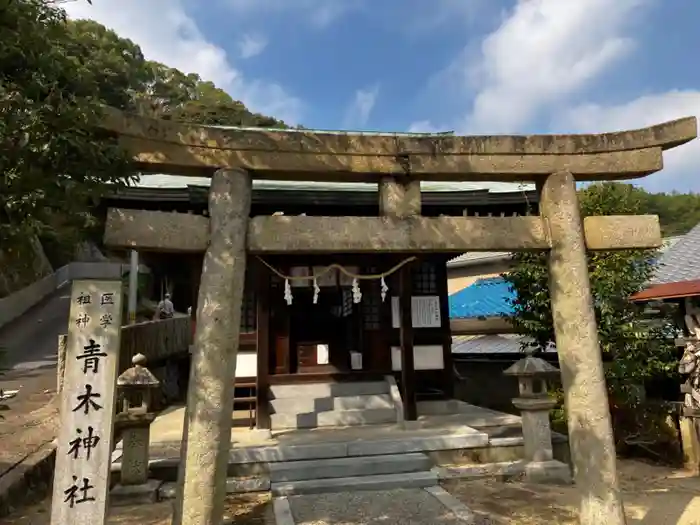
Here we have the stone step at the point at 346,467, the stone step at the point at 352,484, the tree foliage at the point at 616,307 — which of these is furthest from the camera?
the tree foliage at the point at 616,307

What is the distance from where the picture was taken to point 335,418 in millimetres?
10797

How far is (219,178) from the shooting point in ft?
17.3

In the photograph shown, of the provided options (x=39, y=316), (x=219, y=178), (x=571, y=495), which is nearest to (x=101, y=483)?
(x=219, y=178)

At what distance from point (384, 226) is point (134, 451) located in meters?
5.01

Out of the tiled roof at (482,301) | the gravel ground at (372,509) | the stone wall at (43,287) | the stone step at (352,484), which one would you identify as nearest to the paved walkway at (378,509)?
the gravel ground at (372,509)

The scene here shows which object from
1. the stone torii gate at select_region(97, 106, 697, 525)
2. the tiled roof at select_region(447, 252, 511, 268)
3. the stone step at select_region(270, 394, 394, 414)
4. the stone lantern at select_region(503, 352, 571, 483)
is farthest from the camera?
the tiled roof at select_region(447, 252, 511, 268)

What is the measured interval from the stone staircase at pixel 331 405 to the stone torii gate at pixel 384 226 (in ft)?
19.2

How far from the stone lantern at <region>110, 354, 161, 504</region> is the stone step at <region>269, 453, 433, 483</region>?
5.98 feet

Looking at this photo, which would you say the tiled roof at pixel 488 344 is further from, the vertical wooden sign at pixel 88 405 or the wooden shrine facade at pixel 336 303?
the vertical wooden sign at pixel 88 405

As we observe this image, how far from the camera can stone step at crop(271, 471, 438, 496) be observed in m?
7.52

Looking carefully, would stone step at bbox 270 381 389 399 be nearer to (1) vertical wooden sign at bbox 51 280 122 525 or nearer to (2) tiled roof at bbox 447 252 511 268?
(1) vertical wooden sign at bbox 51 280 122 525

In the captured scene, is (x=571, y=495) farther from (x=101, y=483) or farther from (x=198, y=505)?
(x=101, y=483)

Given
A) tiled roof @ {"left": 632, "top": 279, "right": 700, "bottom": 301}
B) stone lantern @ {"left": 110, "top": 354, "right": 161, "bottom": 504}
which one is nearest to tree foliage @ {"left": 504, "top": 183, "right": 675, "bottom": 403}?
tiled roof @ {"left": 632, "top": 279, "right": 700, "bottom": 301}

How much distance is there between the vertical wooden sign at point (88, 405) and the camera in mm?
4469
